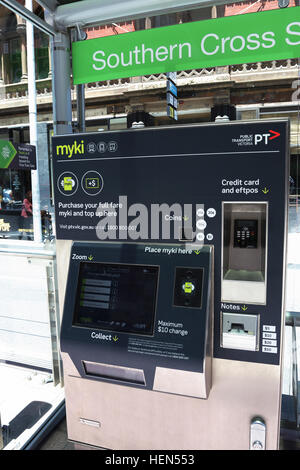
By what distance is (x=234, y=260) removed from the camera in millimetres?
1676

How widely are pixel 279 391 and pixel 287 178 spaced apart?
934 mm

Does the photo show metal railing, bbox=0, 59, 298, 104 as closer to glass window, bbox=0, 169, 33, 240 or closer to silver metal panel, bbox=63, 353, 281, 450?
glass window, bbox=0, 169, 33, 240

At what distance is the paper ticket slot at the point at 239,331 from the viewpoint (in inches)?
63.2

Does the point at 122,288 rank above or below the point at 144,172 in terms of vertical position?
below

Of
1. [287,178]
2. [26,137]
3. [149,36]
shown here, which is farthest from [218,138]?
[26,137]

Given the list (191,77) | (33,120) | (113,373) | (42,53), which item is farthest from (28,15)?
(113,373)

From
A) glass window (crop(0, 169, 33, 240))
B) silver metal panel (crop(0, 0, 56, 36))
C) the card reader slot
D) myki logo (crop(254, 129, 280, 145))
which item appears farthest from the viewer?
glass window (crop(0, 169, 33, 240))

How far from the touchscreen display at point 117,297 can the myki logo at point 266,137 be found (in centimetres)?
71

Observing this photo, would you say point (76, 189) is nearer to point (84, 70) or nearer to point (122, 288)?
point (122, 288)

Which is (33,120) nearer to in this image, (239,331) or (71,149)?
(71,149)

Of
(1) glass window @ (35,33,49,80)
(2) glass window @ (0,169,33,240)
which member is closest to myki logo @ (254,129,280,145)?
(2) glass window @ (0,169,33,240)

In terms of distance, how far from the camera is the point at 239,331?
5.37 ft

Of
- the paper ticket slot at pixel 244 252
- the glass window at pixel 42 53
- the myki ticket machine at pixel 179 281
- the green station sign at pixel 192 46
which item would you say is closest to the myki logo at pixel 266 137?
the myki ticket machine at pixel 179 281

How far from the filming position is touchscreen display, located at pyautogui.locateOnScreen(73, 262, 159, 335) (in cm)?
169
